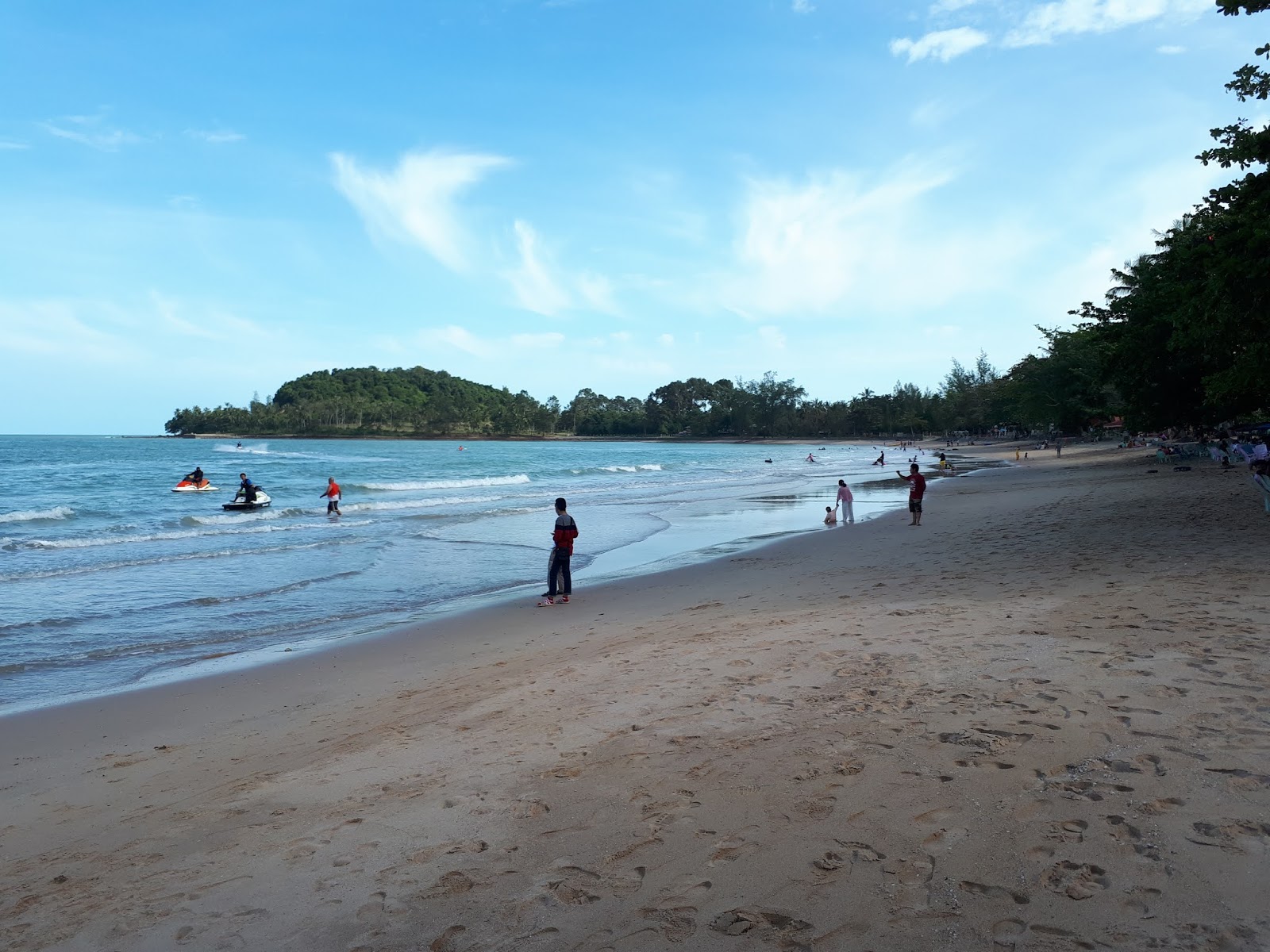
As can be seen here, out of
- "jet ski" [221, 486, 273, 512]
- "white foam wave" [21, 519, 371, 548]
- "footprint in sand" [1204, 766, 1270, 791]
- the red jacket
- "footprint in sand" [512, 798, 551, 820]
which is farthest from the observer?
"jet ski" [221, 486, 273, 512]

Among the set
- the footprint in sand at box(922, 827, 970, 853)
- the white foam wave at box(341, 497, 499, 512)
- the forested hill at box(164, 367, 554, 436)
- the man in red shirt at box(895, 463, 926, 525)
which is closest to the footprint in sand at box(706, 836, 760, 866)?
the footprint in sand at box(922, 827, 970, 853)

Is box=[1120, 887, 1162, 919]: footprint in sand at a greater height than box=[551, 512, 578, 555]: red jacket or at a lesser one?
lesser

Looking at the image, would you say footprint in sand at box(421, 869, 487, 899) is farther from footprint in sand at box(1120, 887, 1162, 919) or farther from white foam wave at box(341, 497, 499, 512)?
white foam wave at box(341, 497, 499, 512)

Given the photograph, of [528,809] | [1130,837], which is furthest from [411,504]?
[1130,837]

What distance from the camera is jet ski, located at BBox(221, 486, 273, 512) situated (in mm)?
30719

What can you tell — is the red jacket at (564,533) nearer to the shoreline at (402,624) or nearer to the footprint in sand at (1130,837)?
the shoreline at (402,624)

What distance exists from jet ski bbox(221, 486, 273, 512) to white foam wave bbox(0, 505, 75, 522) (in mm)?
5076

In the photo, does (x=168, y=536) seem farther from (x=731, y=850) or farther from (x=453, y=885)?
(x=731, y=850)

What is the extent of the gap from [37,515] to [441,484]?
70.9 feet

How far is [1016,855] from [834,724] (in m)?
1.79

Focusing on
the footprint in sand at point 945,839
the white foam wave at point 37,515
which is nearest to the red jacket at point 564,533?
the footprint in sand at point 945,839

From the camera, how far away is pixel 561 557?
12039mm

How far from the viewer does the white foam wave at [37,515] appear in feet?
91.2

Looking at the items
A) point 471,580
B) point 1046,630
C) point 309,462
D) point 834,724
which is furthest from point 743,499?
point 309,462
